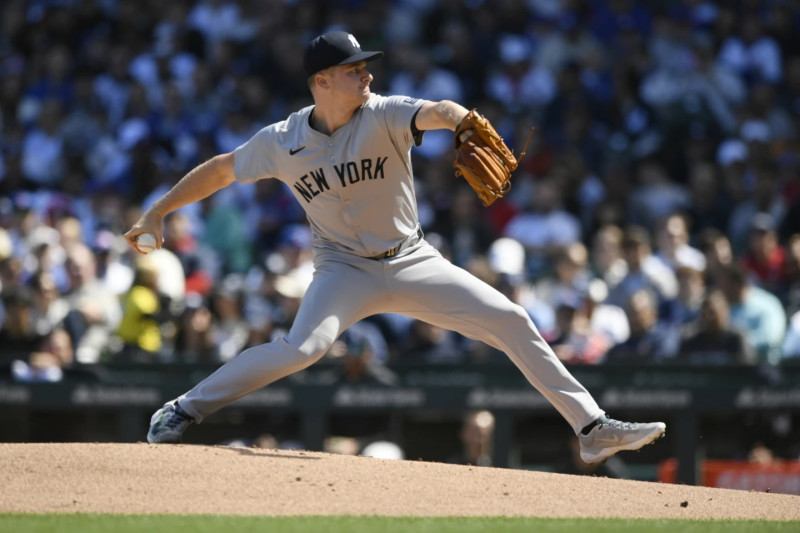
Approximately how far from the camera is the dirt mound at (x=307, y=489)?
5.49m

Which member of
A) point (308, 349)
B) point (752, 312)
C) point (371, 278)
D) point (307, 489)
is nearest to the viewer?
point (307, 489)

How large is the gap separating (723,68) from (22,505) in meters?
9.18

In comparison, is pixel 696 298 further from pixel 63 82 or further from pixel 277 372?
pixel 63 82

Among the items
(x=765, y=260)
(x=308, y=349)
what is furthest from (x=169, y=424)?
(x=765, y=260)

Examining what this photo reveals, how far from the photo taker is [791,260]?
10117 millimetres

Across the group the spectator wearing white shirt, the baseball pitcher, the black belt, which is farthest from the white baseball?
the spectator wearing white shirt

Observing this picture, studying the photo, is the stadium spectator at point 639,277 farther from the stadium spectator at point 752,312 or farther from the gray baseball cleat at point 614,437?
the gray baseball cleat at point 614,437

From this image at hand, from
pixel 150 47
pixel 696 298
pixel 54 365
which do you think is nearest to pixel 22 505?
pixel 54 365

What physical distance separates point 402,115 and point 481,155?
43cm

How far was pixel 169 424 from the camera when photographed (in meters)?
6.21

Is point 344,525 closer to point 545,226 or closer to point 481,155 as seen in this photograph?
point 481,155

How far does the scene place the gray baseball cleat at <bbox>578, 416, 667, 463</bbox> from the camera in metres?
5.82

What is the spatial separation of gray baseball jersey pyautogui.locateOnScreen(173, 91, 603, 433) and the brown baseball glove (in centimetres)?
33

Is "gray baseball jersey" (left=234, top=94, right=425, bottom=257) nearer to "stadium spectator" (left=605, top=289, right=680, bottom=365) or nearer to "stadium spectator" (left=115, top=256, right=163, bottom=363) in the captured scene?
"stadium spectator" (left=605, top=289, right=680, bottom=365)
